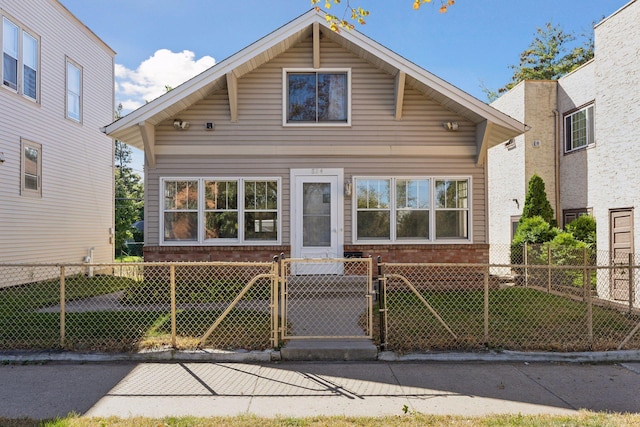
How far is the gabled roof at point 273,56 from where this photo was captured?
9.81 meters

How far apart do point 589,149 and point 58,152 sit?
16.5 m

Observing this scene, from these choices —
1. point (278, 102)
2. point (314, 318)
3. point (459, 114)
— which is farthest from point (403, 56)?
point (314, 318)

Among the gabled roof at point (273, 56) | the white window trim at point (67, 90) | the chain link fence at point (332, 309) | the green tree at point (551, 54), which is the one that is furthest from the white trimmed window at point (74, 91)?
the green tree at point (551, 54)

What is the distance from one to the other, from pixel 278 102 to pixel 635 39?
28.6 feet

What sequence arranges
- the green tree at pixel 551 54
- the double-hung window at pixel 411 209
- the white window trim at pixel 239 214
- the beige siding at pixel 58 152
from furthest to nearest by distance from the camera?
the green tree at pixel 551 54
the beige siding at pixel 58 152
the double-hung window at pixel 411 209
the white window trim at pixel 239 214

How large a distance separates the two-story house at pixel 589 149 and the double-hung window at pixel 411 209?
3.80 metres

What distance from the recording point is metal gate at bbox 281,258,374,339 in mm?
6273

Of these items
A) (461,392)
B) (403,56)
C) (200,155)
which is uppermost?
(403,56)

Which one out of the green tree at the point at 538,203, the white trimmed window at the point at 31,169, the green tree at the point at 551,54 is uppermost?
the green tree at the point at 551,54

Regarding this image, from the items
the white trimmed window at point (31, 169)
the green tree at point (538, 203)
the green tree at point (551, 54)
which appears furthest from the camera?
the green tree at point (551, 54)

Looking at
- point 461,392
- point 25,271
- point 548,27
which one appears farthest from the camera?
point 548,27

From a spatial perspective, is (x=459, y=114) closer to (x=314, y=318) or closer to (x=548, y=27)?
(x=314, y=318)

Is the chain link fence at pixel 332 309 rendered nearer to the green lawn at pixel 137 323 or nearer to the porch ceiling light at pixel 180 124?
the green lawn at pixel 137 323

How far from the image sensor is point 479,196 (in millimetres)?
10773
